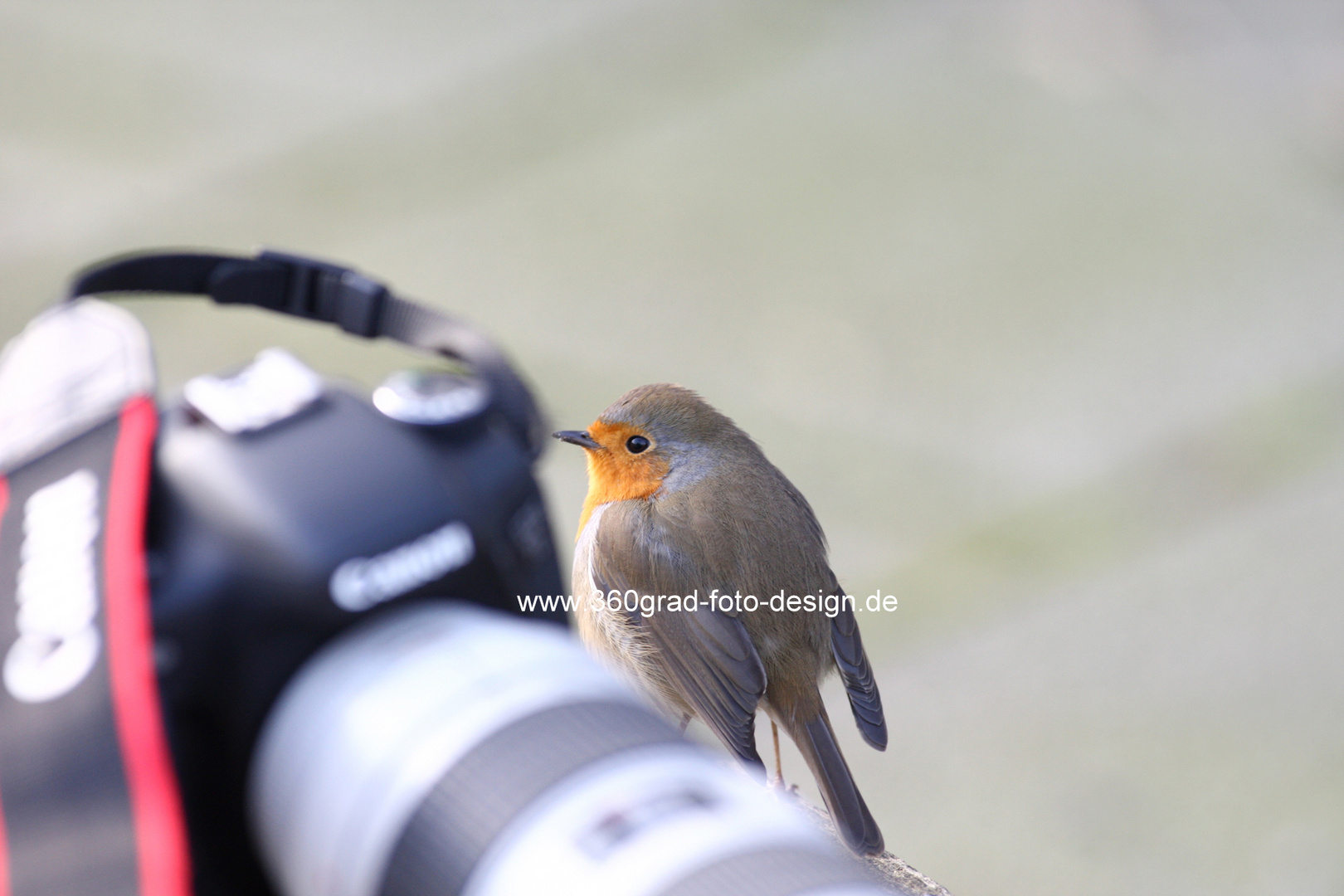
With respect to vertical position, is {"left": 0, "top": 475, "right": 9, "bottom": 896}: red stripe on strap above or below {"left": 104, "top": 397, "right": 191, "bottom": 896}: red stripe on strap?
below

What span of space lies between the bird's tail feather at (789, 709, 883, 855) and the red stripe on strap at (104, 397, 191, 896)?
0.58 m

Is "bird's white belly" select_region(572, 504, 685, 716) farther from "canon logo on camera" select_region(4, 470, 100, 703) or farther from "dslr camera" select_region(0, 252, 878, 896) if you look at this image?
"canon logo on camera" select_region(4, 470, 100, 703)

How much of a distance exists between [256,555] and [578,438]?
331mm

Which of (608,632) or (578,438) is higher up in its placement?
(578,438)

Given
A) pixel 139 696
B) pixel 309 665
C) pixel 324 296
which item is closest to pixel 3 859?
pixel 139 696

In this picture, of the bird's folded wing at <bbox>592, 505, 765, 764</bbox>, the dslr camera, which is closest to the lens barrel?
the dslr camera

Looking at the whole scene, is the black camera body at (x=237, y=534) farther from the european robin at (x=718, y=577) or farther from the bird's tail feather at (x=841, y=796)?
the bird's tail feather at (x=841, y=796)

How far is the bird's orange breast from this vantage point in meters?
1.21

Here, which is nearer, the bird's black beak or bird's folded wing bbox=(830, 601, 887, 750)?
the bird's black beak

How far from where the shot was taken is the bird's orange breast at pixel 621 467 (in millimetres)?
1205

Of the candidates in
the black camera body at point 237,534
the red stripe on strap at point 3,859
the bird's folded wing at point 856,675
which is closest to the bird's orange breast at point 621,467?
the black camera body at point 237,534

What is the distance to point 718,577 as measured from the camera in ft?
4.11

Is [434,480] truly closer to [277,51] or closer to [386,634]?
[386,634]

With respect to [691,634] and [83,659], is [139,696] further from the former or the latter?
[691,634]
